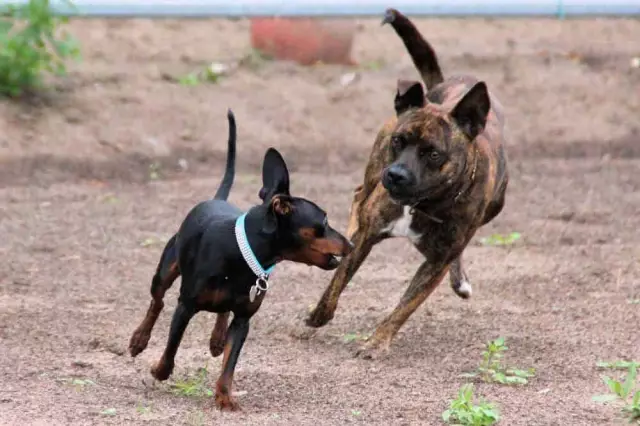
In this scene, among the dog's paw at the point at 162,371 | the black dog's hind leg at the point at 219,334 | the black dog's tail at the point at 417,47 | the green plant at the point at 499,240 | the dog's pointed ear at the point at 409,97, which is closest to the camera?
the dog's paw at the point at 162,371

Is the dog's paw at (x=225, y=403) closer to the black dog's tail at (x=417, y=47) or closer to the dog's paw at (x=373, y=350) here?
the dog's paw at (x=373, y=350)

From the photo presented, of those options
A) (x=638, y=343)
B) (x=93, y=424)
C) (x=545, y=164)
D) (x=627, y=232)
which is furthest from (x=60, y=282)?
(x=545, y=164)

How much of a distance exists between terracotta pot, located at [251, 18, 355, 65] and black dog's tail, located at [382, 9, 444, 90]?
21.7 ft

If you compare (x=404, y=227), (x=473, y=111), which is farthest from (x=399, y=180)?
(x=404, y=227)

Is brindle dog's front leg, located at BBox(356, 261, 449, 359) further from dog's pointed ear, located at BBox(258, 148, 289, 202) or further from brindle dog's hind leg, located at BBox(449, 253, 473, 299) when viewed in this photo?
dog's pointed ear, located at BBox(258, 148, 289, 202)

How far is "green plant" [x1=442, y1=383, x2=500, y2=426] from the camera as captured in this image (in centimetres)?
548

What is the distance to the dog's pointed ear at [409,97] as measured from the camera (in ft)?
22.5

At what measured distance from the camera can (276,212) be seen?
5578 mm

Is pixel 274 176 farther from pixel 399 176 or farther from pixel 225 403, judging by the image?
pixel 225 403

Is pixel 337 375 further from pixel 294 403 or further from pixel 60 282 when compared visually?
pixel 60 282

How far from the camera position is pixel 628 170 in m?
12.9

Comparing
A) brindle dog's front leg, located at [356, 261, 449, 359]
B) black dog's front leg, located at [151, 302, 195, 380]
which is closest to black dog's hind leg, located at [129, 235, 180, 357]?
black dog's front leg, located at [151, 302, 195, 380]

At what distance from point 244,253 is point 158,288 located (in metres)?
0.89

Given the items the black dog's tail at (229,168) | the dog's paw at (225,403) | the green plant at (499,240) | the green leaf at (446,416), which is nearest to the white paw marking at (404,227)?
the black dog's tail at (229,168)
